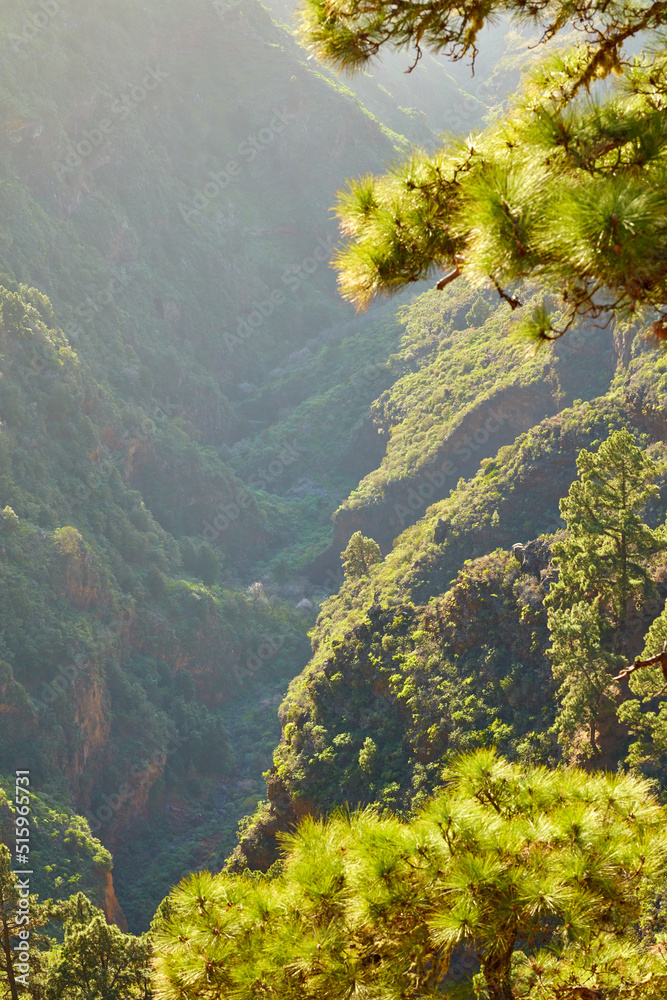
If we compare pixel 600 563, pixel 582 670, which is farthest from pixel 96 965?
pixel 600 563

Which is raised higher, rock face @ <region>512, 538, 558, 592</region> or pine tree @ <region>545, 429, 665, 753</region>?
pine tree @ <region>545, 429, 665, 753</region>

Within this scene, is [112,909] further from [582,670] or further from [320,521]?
[320,521]

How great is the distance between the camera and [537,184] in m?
3.20

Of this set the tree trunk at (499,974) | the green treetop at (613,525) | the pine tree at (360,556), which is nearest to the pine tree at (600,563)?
the green treetop at (613,525)

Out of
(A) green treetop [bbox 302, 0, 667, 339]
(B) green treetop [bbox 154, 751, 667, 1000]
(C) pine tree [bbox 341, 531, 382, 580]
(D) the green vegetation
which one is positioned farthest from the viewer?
(C) pine tree [bbox 341, 531, 382, 580]

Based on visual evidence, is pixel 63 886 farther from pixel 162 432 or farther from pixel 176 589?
pixel 162 432

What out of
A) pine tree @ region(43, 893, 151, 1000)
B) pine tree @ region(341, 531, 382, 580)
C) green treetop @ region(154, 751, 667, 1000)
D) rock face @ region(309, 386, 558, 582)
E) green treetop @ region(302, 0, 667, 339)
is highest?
green treetop @ region(302, 0, 667, 339)

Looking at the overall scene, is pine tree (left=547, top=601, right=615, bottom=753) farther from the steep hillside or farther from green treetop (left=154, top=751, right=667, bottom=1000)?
green treetop (left=154, top=751, right=667, bottom=1000)

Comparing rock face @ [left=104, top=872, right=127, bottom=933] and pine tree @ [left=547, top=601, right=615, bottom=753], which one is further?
rock face @ [left=104, top=872, right=127, bottom=933]

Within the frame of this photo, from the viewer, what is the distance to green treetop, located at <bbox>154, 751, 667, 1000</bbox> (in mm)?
3865


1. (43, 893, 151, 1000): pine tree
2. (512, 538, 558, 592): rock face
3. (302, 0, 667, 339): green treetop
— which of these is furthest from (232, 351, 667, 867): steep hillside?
(302, 0, 667, 339): green treetop

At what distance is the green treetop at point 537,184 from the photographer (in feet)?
9.80

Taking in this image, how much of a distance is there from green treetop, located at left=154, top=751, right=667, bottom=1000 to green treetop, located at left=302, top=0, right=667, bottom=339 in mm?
2624

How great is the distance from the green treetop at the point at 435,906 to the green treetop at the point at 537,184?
2.62 meters
